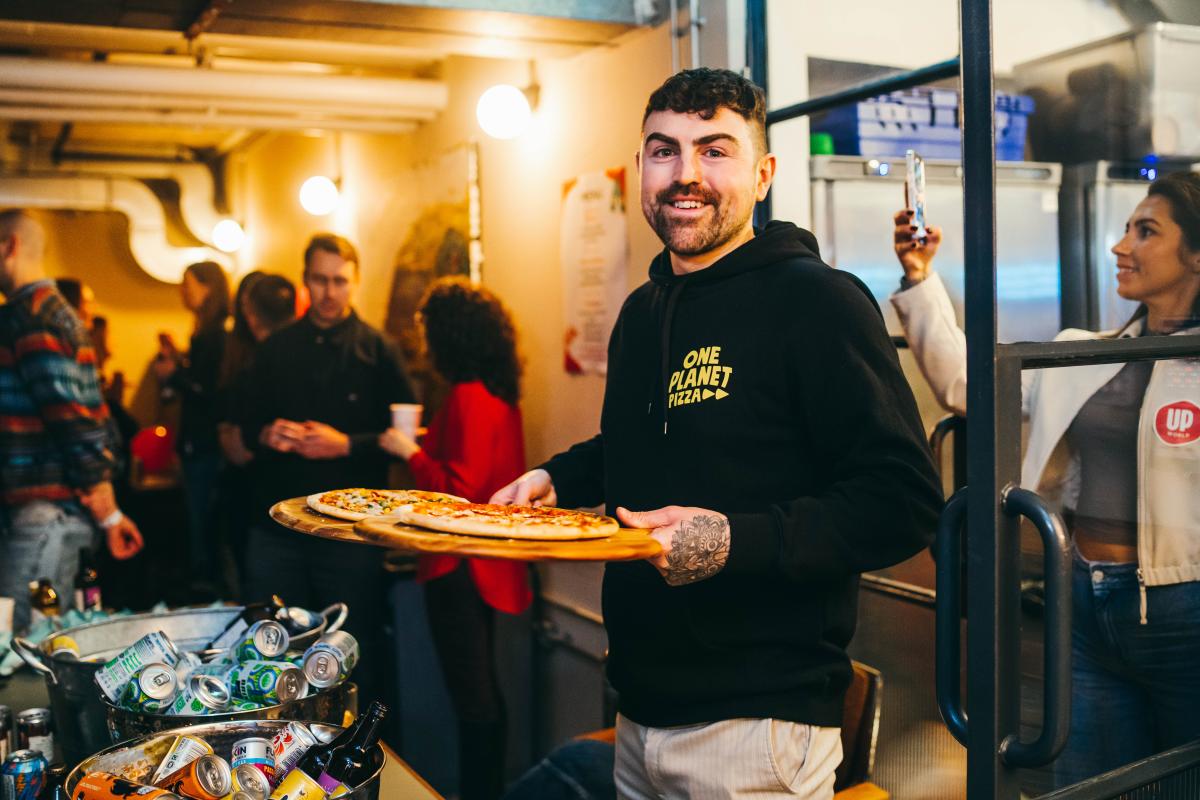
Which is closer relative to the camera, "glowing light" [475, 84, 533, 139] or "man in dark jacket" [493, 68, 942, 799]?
"man in dark jacket" [493, 68, 942, 799]

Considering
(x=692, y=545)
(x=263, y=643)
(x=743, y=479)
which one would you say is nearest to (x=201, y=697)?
(x=263, y=643)

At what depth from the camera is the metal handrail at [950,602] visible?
1.50 meters

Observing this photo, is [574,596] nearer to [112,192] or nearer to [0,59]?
[0,59]

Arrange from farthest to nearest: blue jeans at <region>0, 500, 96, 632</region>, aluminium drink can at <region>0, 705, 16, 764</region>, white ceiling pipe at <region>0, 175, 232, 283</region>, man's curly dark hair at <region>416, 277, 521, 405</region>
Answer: white ceiling pipe at <region>0, 175, 232, 283</region> < man's curly dark hair at <region>416, 277, 521, 405</region> < blue jeans at <region>0, 500, 96, 632</region> < aluminium drink can at <region>0, 705, 16, 764</region>

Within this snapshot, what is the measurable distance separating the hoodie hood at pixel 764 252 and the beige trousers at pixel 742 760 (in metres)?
0.70

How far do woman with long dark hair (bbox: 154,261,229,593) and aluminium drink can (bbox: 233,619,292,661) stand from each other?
3.71 metres

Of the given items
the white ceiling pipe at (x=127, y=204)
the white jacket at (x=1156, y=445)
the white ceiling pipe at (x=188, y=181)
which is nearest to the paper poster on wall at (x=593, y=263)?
the white jacket at (x=1156, y=445)

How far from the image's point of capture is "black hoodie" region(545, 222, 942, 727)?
1.49 m

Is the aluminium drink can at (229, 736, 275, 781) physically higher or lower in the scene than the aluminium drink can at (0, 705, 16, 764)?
higher

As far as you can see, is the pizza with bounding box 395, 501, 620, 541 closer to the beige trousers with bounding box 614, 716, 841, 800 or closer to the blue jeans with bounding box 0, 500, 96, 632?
the beige trousers with bounding box 614, 716, 841, 800

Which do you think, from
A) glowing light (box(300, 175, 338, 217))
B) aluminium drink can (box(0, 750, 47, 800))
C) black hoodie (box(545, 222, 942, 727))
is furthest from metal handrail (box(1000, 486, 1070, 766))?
glowing light (box(300, 175, 338, 217))

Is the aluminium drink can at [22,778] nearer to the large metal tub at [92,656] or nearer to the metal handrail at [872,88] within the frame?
the large metal tub at [92,656]

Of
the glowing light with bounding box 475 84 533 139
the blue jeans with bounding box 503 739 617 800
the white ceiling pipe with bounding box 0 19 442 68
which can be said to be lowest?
the blue jeans with bounding box 503 739 617 800

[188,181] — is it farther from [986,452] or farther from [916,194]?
[986,452]
